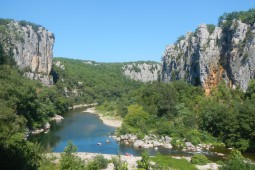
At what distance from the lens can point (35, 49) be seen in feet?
431

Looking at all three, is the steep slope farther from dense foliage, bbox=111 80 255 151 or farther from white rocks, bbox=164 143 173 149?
white rocks, bbox=164 143 173 149

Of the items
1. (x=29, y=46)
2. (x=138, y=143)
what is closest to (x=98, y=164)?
(x=138, y=143)

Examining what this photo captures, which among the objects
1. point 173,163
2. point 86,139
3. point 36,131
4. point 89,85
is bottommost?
point 36,131

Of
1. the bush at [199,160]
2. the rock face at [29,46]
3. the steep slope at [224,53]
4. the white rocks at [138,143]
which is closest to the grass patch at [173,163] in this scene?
the bush at [199,160]

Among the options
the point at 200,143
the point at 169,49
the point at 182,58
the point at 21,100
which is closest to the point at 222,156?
the point at 200,143

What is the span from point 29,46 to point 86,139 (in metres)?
74.5

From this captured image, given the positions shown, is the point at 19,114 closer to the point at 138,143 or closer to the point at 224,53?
the point at 138,143

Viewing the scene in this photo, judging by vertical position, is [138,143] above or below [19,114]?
below

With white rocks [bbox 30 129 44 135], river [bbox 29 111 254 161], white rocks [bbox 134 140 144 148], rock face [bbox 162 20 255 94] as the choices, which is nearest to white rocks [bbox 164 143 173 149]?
river [bbox 29 111 254 161]

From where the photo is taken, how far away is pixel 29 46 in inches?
5027

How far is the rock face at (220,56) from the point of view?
75625 mm

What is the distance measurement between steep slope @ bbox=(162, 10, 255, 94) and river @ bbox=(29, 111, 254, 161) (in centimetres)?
2659

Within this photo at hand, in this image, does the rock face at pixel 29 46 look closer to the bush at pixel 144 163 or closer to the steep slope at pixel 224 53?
the steep slope at pixel 224 53

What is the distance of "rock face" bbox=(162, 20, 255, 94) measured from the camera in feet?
248
